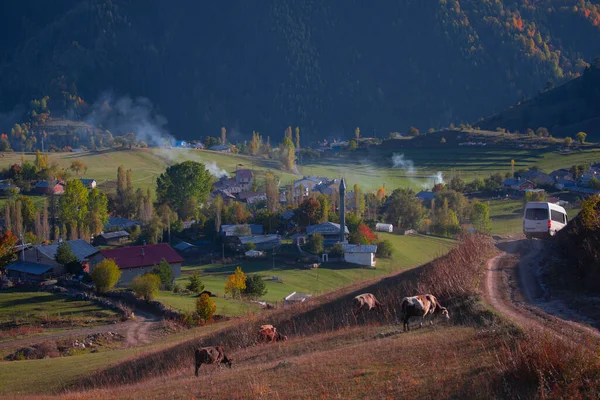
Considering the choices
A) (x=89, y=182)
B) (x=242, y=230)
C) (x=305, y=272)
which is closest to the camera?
(x=305, y=272)

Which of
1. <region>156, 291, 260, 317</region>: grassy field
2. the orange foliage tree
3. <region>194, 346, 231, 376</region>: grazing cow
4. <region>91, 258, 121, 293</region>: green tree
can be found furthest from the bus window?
the orange foliage tree

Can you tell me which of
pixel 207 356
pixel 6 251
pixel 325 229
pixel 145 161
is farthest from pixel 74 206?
pixel 207 356

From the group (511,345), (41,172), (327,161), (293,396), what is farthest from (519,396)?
(327,161)

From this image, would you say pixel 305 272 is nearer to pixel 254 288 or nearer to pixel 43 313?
pixel 254 288

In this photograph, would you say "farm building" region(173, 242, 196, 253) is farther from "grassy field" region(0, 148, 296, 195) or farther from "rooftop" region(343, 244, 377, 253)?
"grassy field" region(0, 148, 296, 195)

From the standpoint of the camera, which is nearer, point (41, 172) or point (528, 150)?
point (41, 172)

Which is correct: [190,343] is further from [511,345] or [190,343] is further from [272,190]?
[272,190]

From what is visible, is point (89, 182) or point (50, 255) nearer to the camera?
point (50, 255)
